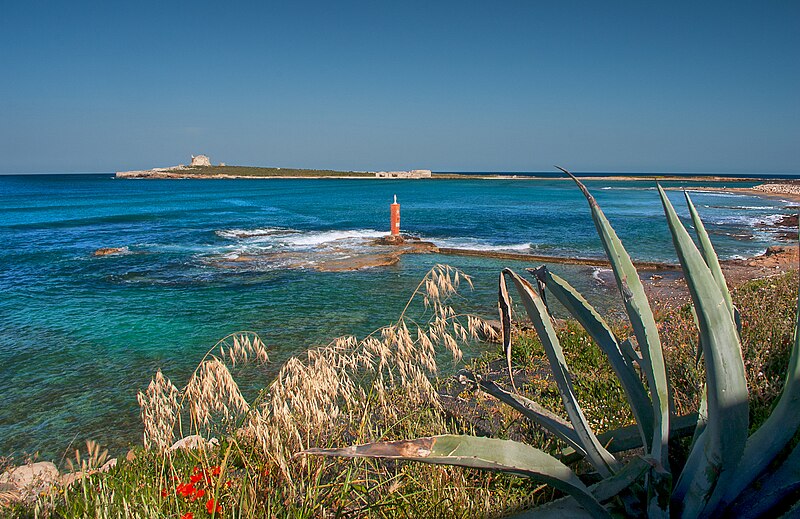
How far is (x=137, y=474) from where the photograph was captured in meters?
3.14

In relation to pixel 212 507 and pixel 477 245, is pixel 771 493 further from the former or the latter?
pixel 477 245

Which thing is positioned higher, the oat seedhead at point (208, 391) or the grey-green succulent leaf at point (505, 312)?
the grey-green succulent leaf at point (505, 312)

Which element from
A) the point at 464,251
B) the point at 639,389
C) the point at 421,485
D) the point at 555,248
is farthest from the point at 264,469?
the point at 555,248

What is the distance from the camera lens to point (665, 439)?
2027 mm

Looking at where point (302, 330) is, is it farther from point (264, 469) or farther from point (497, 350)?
point (264, 469)

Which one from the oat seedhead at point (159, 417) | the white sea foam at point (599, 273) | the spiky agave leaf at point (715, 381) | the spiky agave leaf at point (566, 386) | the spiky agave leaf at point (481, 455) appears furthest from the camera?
the white sea foam at point (599, 273)

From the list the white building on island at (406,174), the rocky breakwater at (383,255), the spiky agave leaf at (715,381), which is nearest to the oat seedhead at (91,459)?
the spiky agave leaf at (715,381)

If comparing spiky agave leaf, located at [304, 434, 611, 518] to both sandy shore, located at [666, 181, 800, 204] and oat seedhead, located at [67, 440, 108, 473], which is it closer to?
oat seedhead, located at [67, 440, 108, 473]

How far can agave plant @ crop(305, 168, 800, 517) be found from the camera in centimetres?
167

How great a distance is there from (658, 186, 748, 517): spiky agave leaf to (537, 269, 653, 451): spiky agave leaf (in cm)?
32

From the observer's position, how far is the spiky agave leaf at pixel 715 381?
1666mm

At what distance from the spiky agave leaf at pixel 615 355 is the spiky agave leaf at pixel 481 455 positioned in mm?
455

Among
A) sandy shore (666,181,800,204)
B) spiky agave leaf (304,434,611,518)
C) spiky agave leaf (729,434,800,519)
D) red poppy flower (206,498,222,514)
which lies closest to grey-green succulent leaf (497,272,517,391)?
spiky agave leaf (304,434,611,518)

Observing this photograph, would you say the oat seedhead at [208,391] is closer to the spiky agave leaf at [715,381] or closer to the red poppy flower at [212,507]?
the red poppy flower at [212,507]
